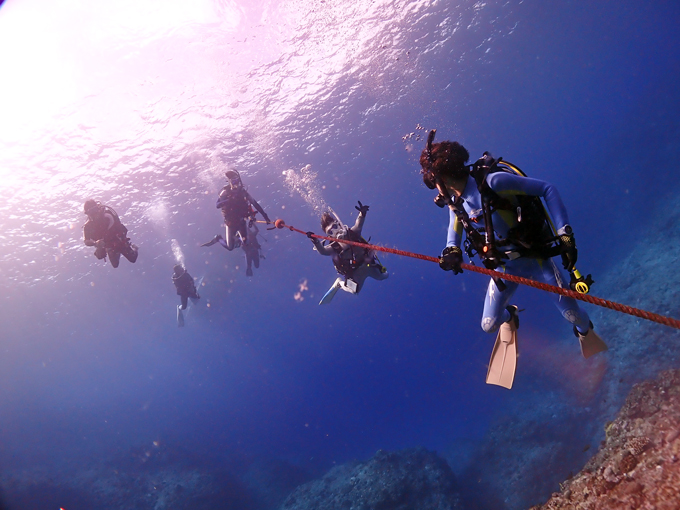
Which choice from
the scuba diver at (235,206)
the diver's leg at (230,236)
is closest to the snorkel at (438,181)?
the scuba diver at (235,206)

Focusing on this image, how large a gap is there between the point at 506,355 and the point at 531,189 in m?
2.30

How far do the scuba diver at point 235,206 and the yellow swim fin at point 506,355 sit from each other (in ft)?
23.9

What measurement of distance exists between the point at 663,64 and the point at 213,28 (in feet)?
251

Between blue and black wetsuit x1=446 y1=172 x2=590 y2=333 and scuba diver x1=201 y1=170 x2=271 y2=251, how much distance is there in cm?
709

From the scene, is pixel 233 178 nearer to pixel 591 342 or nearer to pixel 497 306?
pixel 497 306

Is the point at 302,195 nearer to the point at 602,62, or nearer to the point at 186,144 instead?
the point at 186,144

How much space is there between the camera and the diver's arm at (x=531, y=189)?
316 cm

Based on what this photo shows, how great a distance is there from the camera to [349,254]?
7.51 meters

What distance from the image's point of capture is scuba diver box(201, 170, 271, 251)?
10.1 metres

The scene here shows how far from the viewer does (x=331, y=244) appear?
286 inches

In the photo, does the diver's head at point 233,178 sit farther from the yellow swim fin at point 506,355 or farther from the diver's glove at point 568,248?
the diver's glove at point 568,248

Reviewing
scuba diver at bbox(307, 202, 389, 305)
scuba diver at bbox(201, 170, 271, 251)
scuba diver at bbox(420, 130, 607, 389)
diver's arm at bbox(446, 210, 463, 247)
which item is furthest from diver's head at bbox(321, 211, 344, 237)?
scuba diver at bbox(420, 130, 607, 389)

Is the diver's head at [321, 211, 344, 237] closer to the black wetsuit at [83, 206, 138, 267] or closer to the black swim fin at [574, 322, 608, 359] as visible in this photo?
the black wetsuit at [83, 206, 138, 267]

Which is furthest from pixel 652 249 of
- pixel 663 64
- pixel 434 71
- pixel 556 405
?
pixel 663 64
